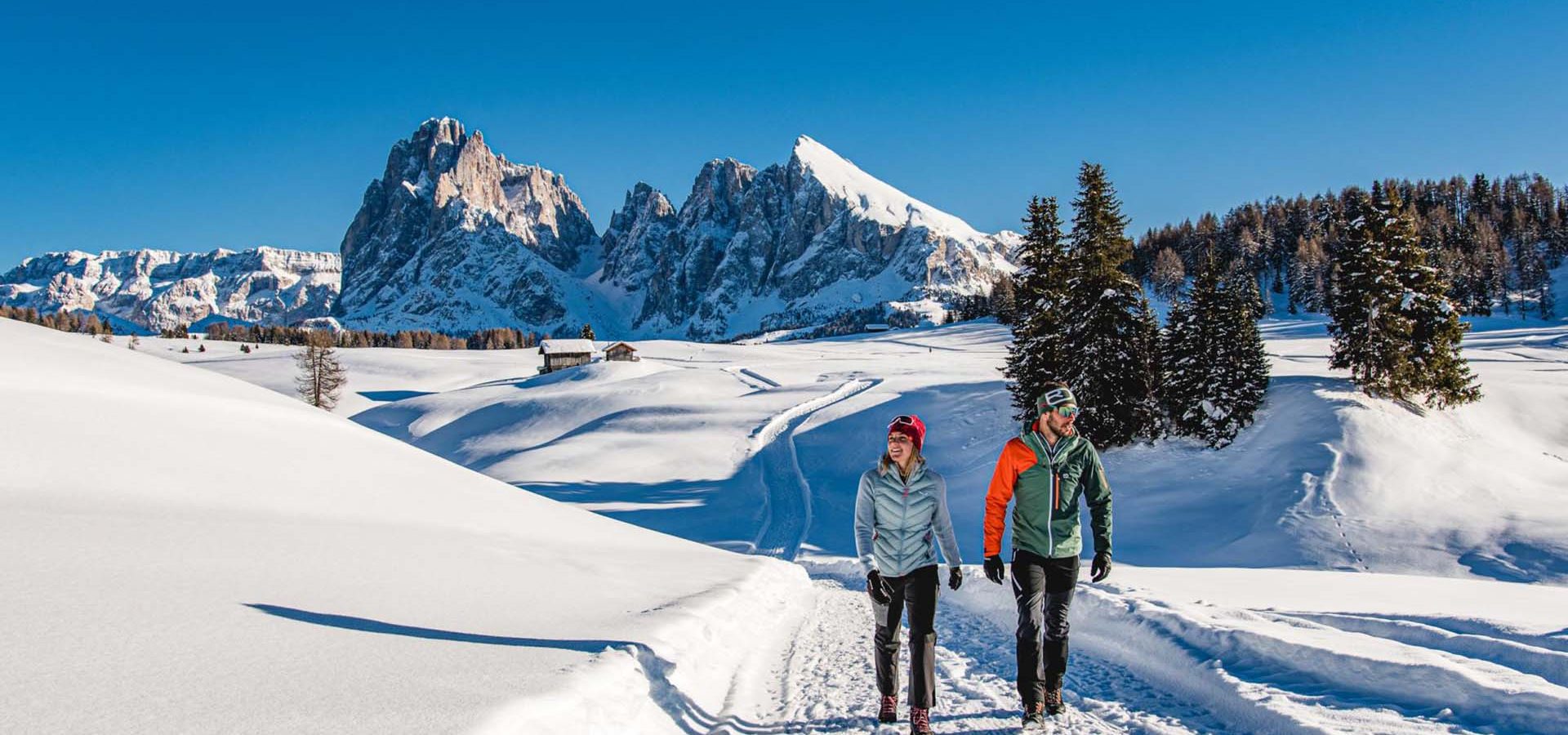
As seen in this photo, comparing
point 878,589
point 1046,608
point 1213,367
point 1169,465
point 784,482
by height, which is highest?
point 1213,367

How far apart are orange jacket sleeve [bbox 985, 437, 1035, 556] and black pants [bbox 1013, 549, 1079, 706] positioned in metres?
0.25

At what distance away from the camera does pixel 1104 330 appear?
2786 cm

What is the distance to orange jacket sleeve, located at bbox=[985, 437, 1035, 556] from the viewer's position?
574 cm

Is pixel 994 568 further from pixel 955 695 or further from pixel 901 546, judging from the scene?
pixel 955 695

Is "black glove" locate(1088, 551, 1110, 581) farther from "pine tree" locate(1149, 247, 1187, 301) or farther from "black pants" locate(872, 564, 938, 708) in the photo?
"pine tree" locate(1149, 247, 1187, 301)

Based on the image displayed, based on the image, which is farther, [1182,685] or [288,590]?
[1182,685]

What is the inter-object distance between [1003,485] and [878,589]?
1.28 metres

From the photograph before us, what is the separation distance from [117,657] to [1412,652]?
836cm

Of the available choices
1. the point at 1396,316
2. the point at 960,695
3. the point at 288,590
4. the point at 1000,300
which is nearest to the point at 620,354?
the point at 1396,316

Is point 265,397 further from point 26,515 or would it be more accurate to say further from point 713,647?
point 713,647

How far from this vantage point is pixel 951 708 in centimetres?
589

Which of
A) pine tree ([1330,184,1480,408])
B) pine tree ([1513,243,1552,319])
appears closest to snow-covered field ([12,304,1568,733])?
pine tree ([1330,184,1480,408])

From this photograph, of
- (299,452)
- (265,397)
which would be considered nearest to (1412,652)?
(299,452)

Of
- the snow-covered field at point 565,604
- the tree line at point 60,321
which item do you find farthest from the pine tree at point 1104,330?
the tree line at point 60,321
